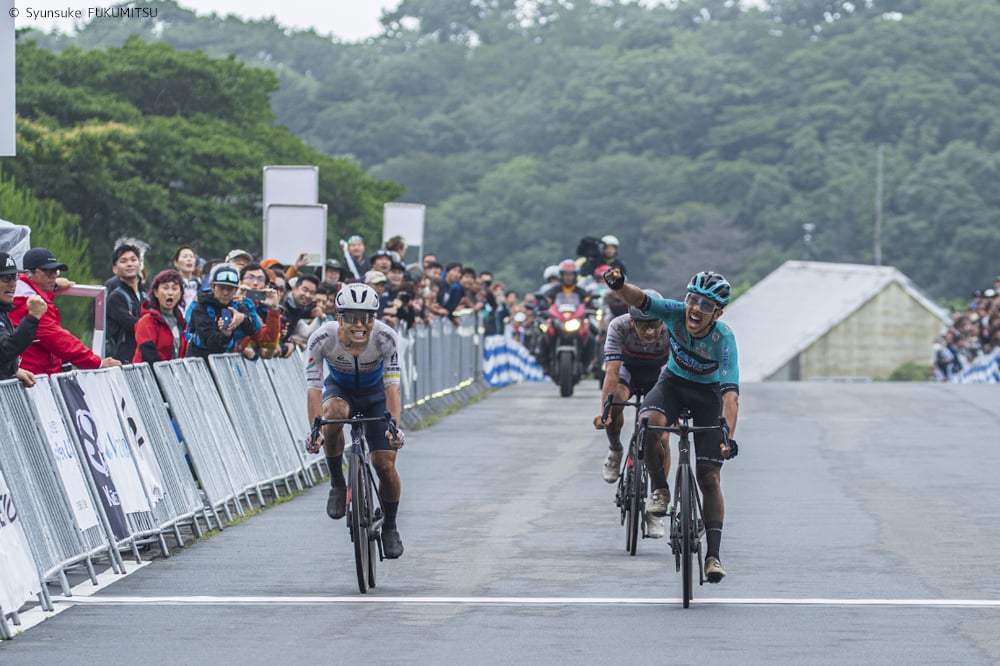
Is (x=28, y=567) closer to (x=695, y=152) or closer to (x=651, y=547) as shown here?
(x=651, y=547)

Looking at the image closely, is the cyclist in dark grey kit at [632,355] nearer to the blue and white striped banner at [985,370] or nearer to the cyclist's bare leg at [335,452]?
the cyclist's bare leg at [335,452]

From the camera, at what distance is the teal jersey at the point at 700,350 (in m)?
11.9

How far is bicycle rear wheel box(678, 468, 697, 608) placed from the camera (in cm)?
1115

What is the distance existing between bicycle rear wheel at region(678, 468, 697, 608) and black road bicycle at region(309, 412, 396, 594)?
72.4 inches

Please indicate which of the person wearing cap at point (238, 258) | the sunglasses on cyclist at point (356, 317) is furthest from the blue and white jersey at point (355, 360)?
the person wearing cap at point (238, 258)

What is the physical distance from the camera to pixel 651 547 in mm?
14211

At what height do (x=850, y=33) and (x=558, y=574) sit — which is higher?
(x=850, y=33)

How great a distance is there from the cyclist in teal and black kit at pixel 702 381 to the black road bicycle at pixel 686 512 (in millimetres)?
85

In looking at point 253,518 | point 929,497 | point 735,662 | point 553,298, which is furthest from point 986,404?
point 735,662

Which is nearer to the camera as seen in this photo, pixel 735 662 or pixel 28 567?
pixel 735 662

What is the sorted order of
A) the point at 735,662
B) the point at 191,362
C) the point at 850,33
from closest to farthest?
the point at 735,662 → the point at 191,362 → the point at 850,33

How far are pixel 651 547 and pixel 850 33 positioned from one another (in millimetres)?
160352

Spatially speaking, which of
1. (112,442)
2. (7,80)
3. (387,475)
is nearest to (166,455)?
(112,442)

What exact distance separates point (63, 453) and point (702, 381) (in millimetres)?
3737
